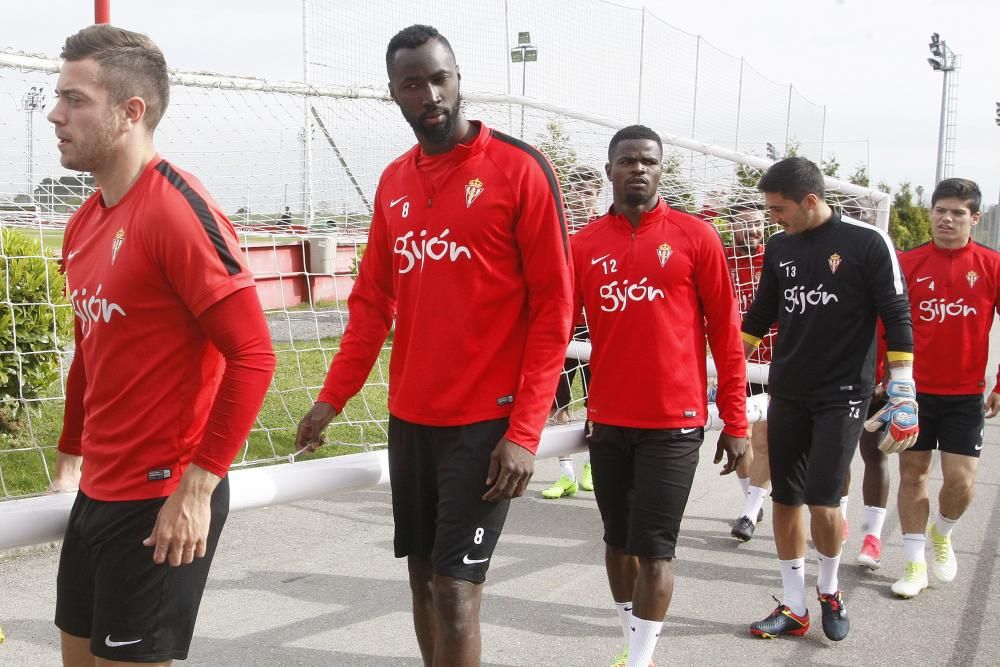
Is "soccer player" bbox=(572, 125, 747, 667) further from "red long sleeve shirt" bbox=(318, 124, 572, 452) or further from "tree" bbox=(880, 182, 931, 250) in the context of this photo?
"tree" bbox=(880, 182, 931, 250)

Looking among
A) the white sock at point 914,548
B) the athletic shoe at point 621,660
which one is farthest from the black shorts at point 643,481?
the white sock at point 914,548

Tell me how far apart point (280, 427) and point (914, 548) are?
14.6 feet

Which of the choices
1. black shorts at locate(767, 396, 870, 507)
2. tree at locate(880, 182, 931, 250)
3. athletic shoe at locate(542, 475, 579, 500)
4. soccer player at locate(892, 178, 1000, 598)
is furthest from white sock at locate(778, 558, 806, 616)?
tree at locate(880, 182, 931, 250)

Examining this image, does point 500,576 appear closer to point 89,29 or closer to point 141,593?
point 141,593

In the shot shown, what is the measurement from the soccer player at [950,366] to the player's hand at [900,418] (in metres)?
1.11

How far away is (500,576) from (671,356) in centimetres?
208

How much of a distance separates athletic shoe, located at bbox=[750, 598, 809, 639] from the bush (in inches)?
173

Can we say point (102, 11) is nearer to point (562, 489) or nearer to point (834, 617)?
point (562, 489)

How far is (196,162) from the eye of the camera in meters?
6.49

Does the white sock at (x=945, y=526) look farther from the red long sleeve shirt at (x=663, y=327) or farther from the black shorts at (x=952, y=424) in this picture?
the red long sleeve shirt at (x=663, y=327)

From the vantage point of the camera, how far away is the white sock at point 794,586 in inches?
188

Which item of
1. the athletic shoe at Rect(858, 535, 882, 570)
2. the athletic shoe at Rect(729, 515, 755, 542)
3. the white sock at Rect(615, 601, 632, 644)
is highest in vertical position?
the white sock at Rect(615, 601, 632, 644)

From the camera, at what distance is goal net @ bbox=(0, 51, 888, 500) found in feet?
19.1

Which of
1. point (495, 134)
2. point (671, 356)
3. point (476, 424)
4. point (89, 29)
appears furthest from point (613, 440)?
point (89, 29)
